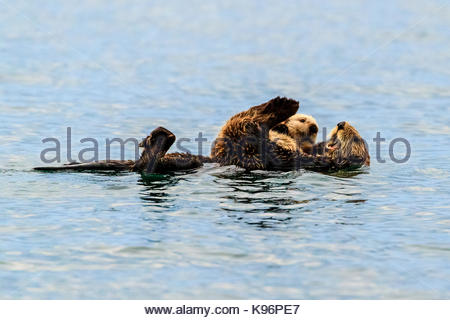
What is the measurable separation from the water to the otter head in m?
0.20

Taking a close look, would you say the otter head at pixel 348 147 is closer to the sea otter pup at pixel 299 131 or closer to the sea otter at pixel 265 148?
the sea otter at pixel 265 148

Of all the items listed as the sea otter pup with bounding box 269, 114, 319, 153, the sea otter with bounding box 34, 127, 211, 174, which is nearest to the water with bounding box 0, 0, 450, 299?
the sea otter with bounding box 34, 127, 211, 174

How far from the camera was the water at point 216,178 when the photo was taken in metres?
4.55

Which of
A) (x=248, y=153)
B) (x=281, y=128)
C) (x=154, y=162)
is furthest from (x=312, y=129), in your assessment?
(x=154, y=162)

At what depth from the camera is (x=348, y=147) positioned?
7.56 meters

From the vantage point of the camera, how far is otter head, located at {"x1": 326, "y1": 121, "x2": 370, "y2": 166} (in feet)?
24.7

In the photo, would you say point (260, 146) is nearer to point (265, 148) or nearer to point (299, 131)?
point (265, 148)

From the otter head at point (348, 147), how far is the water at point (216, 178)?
0.20m

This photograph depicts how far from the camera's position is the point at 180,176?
6.86m

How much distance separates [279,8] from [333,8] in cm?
189

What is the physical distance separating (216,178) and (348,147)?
156 centimetres

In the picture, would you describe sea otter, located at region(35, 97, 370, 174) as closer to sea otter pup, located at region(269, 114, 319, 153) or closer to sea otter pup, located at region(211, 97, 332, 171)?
sea otter pup, located at region(211, 97, 332, 171)

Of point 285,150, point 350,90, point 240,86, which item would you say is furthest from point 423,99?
point 285,150
